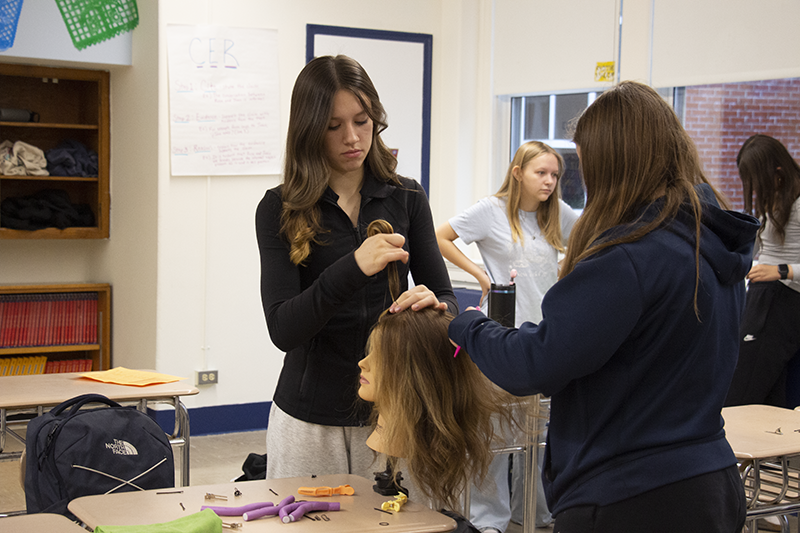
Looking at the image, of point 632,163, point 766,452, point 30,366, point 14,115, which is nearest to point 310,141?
point 632,163

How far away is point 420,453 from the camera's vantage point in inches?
65.7

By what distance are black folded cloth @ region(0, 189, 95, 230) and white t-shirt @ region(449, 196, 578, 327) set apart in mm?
2992

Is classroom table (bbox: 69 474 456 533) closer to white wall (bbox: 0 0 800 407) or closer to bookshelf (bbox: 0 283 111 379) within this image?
white wall (bbox: 0 0 800 407)

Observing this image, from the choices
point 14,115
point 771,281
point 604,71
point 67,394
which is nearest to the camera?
point 67,394

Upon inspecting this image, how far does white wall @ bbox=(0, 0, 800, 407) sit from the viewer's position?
15.0 ft

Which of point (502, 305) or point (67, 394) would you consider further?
point (67, 394)

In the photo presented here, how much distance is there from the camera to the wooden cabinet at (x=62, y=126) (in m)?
5.23

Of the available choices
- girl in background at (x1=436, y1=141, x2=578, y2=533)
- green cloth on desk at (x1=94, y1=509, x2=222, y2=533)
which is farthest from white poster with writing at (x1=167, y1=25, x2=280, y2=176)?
green cloth on desk at (x1=94, y1=509, x2=222, y2=533)

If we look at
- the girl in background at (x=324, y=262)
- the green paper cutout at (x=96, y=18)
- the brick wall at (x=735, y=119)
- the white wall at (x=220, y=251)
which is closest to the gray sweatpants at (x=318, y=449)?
the girl in background at (x=324, y=262)

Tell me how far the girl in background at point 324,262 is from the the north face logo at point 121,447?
43 centimetres

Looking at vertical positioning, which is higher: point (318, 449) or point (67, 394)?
point (318, 449)

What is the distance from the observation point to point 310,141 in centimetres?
177

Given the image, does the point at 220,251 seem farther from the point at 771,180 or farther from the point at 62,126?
the point at 771,180

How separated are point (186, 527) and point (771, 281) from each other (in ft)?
10.0
